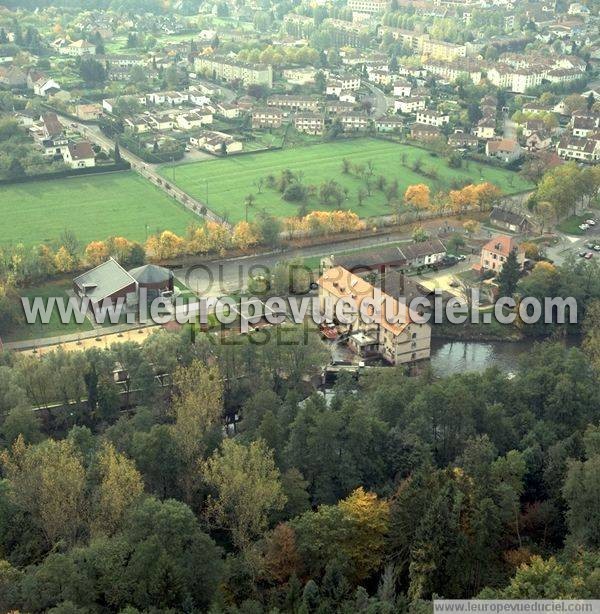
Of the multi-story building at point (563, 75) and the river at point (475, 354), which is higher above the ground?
the multi-story building at point (563, 75)

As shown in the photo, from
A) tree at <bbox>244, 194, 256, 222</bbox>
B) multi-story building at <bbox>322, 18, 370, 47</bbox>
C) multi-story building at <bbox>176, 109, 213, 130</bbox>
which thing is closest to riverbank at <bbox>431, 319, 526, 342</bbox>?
tree at <bbox>244, 194, 256, 222</bbox>

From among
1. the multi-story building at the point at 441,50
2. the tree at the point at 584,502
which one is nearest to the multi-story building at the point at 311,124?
the multi-story building at the point at 441,50

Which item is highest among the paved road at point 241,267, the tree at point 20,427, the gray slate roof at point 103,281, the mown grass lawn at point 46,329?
the tree at point 20,427

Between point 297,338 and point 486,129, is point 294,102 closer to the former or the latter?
point 486,129

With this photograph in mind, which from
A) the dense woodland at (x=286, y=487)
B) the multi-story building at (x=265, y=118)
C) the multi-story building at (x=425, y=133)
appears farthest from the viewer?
the multi-story building at (x=265, y=118)

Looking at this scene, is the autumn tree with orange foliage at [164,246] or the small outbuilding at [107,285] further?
the autumn tree with orange foliage at [164,246]

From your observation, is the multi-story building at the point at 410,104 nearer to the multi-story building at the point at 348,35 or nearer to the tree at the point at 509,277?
the multi-story building at the point at 348,35

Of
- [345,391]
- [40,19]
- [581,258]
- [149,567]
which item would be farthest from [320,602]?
[40,19]
